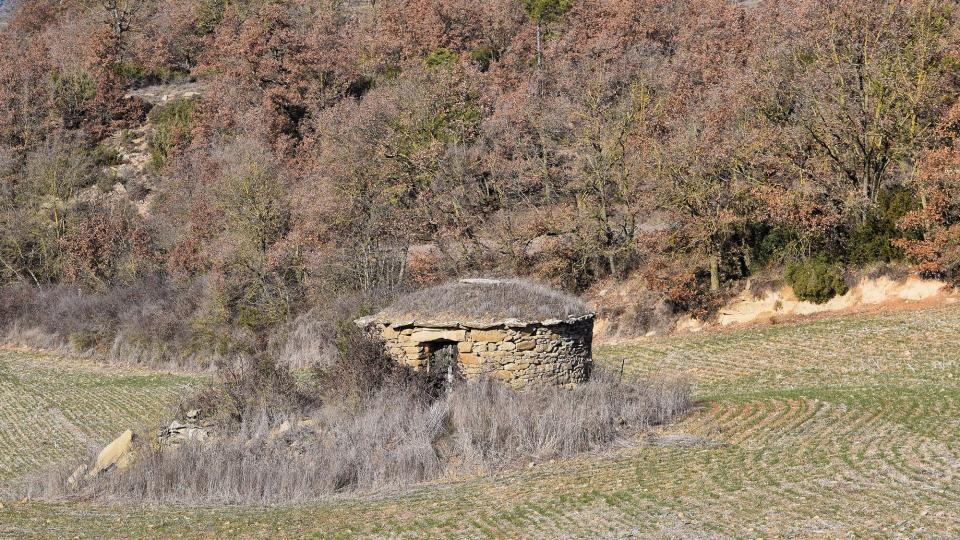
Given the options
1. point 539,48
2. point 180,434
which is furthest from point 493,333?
point 539,48

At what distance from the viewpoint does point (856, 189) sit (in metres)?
31.2

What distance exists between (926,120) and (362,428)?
23.0m

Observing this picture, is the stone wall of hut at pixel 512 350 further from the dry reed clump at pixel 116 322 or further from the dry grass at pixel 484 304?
the dry reed clump at pixel 116 322

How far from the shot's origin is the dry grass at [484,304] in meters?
19.2

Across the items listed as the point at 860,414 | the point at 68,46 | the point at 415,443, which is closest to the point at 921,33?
the point at 860,414

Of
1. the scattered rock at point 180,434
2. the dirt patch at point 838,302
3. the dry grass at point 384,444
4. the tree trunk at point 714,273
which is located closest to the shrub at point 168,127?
the tree trunk at point 714,273

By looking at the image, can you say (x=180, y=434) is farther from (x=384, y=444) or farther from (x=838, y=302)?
(x=838, y=302)

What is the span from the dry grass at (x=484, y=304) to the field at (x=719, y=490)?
355 cm

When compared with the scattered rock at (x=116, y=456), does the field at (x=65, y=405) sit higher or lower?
lower

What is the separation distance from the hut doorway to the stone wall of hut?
0.40ft

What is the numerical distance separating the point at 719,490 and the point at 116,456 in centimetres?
1112

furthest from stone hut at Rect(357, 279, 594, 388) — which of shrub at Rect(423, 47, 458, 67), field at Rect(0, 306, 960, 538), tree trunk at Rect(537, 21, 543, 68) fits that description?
shrub at Rect(423, 47, 458, 67)

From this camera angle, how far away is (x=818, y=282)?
96.4 feet

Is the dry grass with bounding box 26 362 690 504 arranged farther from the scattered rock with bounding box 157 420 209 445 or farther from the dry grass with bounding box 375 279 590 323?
the dry grass with bounding box 375 279 590 323
